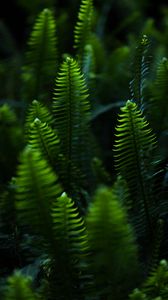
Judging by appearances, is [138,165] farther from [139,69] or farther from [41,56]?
[41,56]

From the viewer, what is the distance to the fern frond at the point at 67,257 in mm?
792

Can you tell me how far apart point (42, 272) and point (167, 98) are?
1.57 feet

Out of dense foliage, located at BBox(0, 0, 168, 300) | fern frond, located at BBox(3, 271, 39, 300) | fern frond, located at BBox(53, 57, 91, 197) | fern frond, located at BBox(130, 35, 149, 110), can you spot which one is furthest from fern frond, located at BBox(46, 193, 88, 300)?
fern frond, located at BBox(130, 35, 149, 110)

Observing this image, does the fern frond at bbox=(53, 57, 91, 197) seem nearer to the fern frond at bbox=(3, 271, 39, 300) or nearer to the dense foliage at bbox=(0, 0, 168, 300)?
the dense foliage at bbox=(0, 0, 168, 300)

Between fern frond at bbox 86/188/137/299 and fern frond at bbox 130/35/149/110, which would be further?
fern frond at bbox 130/35/149/110

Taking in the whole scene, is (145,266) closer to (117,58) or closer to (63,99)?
(63,99)

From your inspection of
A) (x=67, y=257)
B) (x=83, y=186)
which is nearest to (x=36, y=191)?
(x=67, y=257)

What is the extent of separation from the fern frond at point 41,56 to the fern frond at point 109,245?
68 centimetres

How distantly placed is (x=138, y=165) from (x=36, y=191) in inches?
9.9

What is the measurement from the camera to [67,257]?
2.68 feet

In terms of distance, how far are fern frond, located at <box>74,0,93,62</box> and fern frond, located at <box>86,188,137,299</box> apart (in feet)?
2.15

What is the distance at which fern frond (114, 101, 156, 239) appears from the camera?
90cm

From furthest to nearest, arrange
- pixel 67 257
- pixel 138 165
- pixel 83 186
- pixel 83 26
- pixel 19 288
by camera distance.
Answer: pixel 83 26
pixel 83 186
pixel 138 165
pixel 67 257
pixel 19 288

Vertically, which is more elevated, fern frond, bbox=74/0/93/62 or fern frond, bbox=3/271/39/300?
fern frond, bbox=74/0/93/62
